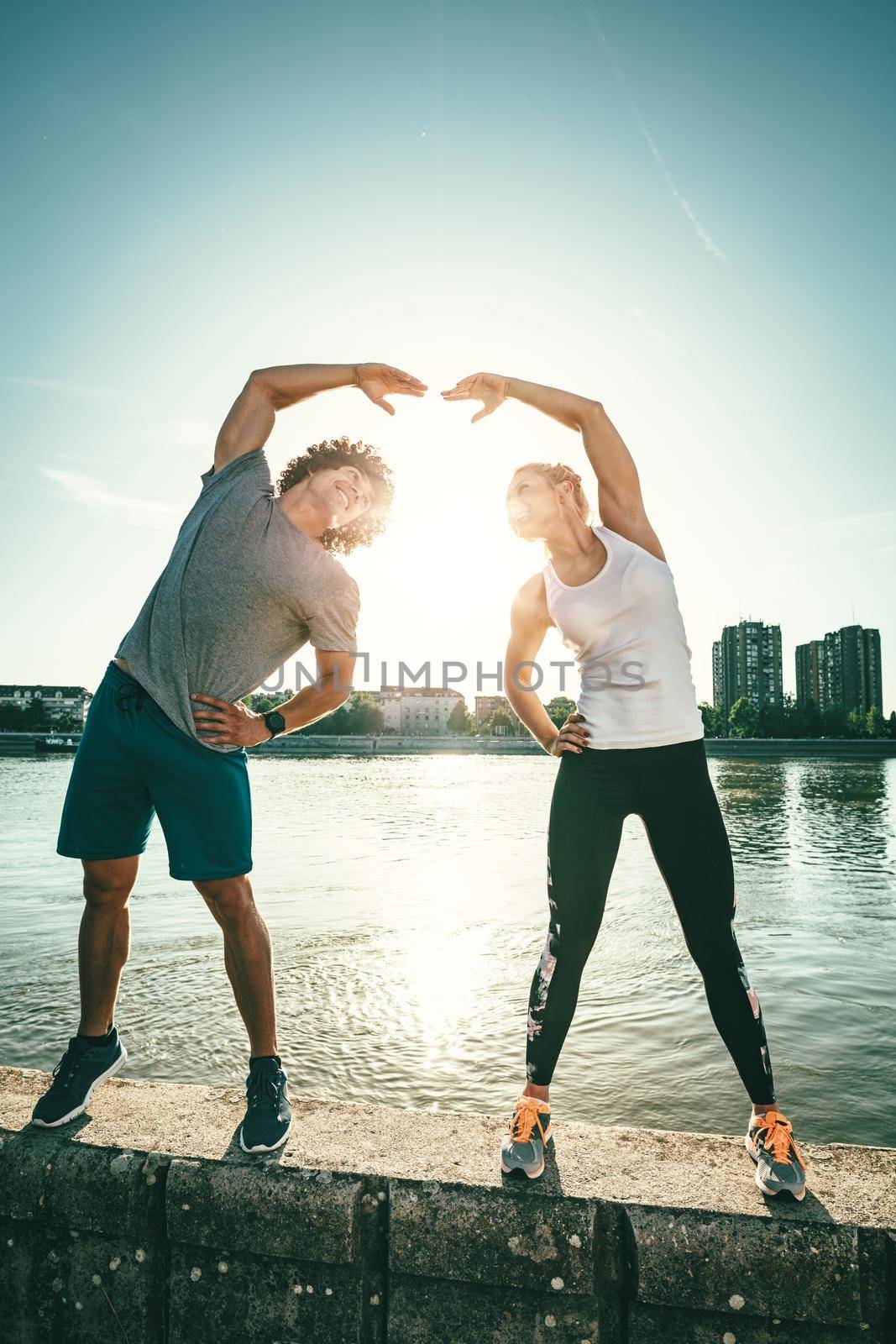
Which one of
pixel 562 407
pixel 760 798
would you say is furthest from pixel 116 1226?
pixel 760 798

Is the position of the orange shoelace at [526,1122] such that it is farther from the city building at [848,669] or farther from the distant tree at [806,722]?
the city building at [848,669]

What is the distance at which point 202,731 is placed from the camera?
2219 mm

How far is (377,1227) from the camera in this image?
5.66ft

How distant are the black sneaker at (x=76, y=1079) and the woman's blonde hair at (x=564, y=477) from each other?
6.82 ft

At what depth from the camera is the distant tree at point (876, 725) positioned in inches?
3716

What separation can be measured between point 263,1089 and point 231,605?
128 cm

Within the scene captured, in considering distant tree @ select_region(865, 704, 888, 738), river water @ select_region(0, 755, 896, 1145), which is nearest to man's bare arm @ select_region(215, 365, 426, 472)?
river water @ select_region(0, 755, 896, 1145)

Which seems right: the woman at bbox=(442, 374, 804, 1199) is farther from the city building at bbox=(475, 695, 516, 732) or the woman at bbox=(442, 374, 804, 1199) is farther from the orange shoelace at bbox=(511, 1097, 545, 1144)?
the city building at bbox=(475, 695, 516, 732)

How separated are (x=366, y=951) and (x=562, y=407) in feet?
14.3

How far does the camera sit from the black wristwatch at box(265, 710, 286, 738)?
2.41 m

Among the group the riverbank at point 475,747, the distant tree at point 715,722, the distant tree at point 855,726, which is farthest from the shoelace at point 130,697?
the distant tree at point 855,726

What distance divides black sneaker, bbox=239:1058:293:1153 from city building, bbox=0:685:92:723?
148 m

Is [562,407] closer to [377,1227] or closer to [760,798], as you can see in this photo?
[377,1227]

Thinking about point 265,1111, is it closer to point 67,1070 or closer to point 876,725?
point 67,1070
